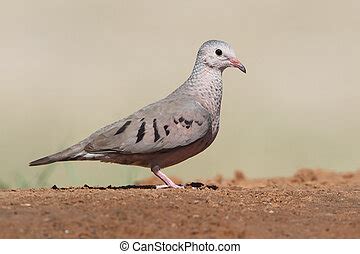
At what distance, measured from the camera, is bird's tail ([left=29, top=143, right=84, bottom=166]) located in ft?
29.3

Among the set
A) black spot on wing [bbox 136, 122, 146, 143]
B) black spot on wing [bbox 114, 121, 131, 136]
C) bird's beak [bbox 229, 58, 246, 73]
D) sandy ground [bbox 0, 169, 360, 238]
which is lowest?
sandy ground [bbox 0, 169, 360, 238]

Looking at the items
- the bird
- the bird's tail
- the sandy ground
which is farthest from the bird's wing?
the sandy ground

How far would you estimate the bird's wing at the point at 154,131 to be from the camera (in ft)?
29.0

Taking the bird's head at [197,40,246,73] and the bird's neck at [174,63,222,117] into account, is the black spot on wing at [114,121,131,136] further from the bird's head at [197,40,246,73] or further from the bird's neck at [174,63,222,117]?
the bird's head at [197,40,246,73]

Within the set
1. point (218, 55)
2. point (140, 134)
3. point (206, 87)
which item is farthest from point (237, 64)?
point (140, 134)

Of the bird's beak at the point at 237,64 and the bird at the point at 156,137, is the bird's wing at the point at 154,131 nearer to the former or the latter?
the bird at the point at 156,137

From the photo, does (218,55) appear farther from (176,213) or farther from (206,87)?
(176,213)

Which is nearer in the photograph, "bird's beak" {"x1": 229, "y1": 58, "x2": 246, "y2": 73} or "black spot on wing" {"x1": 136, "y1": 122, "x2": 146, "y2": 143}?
"black spot on wing" {"x1": 136, "y1": 122, "x2": 146, "y2": 143}

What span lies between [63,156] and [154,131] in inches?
35.0

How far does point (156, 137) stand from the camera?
8.86 meters

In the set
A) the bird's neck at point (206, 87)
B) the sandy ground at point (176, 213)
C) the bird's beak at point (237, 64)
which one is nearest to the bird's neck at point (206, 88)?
the bird's neck at point (206, 87)

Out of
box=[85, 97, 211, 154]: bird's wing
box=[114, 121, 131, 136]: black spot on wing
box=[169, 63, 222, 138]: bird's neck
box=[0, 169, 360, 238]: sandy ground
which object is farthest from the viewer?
box=[169, 63, 222, 138]: bird's neck
